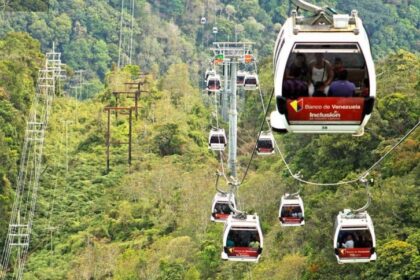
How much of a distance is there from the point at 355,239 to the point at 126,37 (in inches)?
2480

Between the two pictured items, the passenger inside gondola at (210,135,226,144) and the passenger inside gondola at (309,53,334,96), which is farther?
the passenger inside gondola at (210,135,226,144)

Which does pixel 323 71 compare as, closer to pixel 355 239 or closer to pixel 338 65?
pixel 338 65

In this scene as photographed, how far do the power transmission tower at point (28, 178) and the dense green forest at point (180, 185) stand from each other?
43cm

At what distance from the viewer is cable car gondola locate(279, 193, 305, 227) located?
1127 inches

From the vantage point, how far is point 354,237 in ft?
71.7

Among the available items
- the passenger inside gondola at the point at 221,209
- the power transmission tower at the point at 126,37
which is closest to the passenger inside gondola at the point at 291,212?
the passenger inside gondola at the point at 221,209

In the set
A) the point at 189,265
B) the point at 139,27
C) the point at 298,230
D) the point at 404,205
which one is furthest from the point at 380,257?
the point at 139,27

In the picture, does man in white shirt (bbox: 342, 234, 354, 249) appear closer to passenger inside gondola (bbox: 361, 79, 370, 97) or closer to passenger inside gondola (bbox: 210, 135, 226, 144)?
passenger inside gondola (bbox: 361, 79, 370, 97)

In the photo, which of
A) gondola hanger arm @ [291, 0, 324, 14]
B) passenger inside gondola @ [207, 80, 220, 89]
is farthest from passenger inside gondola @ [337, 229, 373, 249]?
passenger inside gondola @ [207, 80, 220, 89]

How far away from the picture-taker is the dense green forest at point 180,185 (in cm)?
3128

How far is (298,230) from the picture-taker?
33938mm

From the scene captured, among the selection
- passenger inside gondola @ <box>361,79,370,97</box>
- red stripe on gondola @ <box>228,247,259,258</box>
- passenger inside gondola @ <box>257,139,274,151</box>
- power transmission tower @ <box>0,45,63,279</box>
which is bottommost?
power transmission tower @ <box>0,45,63,279</box>

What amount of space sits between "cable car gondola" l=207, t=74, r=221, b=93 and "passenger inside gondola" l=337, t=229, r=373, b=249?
967 inches

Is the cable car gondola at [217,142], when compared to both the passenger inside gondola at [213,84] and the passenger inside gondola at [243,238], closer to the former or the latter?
the passenger inside gondola at [213,84]
